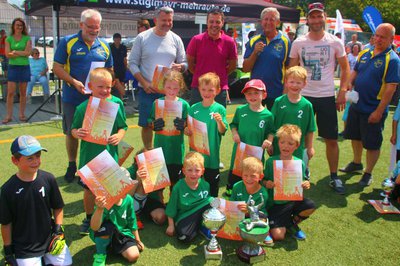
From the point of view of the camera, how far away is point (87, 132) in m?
3.31

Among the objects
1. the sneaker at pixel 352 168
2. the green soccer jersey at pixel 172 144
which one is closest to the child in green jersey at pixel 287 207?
the green soccer jersey at pixel 172 144

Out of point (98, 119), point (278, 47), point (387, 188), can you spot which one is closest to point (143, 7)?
point (278, 47)

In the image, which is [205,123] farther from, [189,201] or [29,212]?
[29,212]

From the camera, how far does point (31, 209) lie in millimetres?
2756

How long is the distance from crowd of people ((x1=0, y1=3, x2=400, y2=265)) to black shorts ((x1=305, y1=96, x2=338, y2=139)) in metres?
0.01

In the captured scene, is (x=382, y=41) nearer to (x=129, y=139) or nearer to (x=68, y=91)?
(x=68, y=91)

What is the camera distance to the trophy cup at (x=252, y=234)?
3.05 metres

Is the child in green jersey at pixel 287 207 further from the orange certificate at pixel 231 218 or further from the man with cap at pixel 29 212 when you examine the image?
the man with cap at pixel 29 212

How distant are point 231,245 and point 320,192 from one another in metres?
1.80

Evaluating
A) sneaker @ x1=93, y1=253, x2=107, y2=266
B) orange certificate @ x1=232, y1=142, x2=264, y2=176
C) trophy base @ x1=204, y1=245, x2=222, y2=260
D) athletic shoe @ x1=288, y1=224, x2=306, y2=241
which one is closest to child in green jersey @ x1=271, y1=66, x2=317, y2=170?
orange certificate @ x1=232, y1=142, x2=264, y2=176

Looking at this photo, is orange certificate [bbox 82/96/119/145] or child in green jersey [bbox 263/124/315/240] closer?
orange certificate [bbox 82/96/119/145]

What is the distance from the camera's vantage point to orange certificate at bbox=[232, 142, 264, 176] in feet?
→ 12.4

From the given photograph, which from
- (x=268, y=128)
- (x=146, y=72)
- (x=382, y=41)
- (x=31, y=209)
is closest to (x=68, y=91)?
(x=146, y=72)

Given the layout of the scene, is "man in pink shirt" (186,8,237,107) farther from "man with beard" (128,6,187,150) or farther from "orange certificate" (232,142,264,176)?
"orange certificate" (232,142,264,176)
